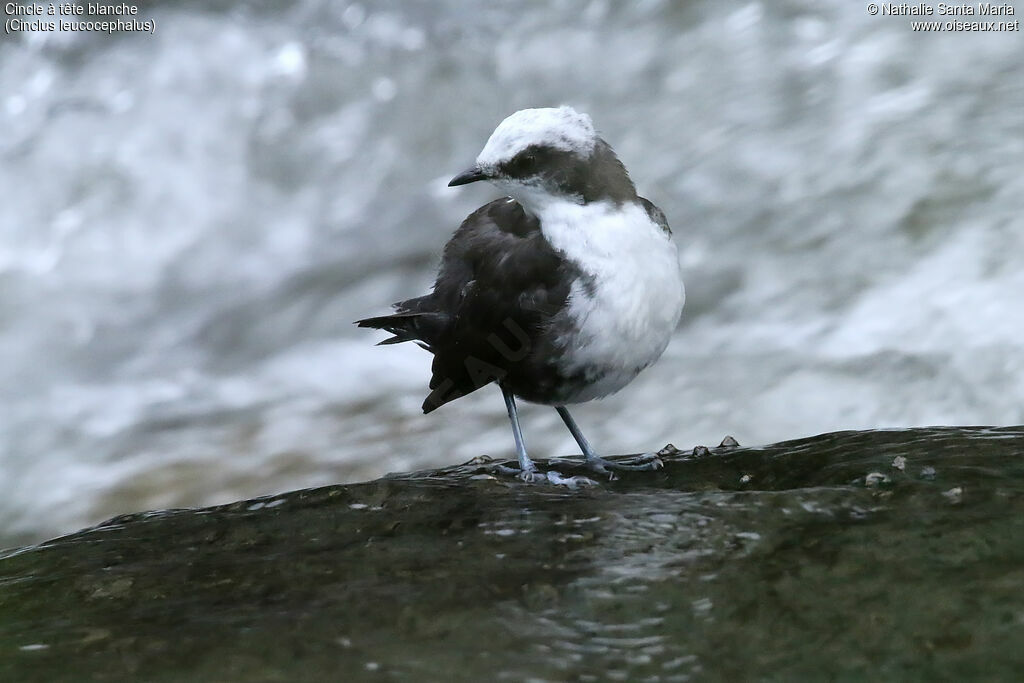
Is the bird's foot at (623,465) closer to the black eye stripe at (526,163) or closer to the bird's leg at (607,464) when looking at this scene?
the bird's leg at (607,464)

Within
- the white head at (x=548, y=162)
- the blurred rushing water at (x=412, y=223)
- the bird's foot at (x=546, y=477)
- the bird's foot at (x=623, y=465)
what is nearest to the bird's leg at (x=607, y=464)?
the bird's foot at (x=623, y=465)

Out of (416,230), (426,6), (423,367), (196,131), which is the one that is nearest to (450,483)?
(423,367)

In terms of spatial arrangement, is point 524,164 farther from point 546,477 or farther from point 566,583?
point 566,583

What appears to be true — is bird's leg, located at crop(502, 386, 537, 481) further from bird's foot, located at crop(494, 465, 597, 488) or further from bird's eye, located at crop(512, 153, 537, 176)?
bird's eye, located at crop(512, 153, 537, 176)

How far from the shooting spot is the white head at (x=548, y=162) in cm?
352

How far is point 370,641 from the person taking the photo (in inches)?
90.7

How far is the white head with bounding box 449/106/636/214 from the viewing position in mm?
3516

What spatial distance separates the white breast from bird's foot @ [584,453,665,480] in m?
0.35

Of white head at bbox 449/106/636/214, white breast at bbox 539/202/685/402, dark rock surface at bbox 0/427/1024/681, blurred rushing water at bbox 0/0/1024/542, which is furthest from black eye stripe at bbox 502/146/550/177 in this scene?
blurred rushing water at bbox 0/0/1024/542

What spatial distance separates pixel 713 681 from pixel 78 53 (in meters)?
9.14

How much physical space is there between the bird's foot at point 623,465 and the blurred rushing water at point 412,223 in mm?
2154

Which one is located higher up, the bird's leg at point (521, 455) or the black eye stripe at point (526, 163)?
the black eye stripe at point (526, 163)

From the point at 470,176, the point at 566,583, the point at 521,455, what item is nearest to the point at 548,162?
the point at 470,176

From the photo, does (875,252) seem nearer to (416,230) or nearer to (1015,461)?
(416,230)
